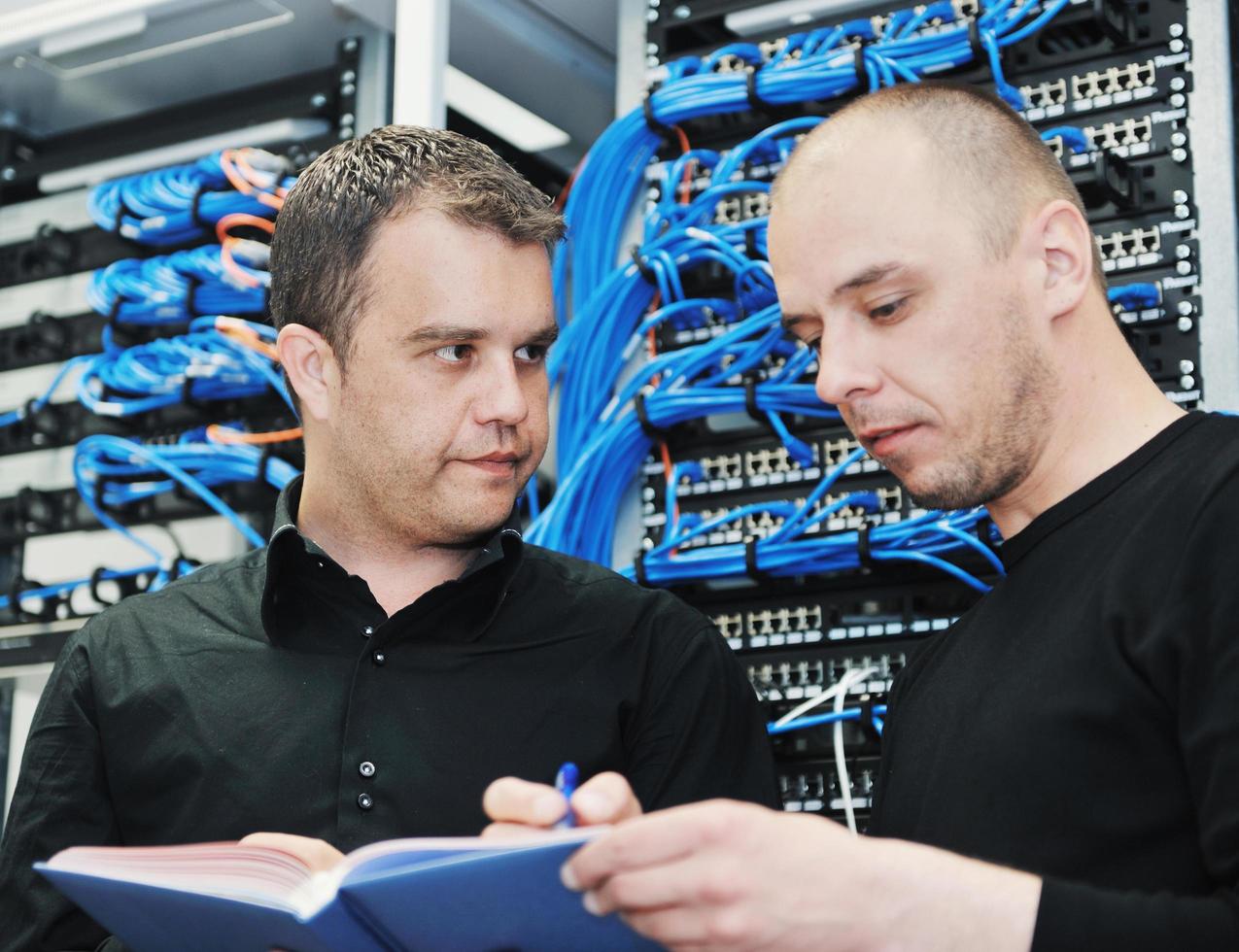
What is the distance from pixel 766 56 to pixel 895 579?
657mm

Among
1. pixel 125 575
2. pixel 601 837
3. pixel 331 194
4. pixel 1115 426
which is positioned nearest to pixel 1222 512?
pixel 1115 426

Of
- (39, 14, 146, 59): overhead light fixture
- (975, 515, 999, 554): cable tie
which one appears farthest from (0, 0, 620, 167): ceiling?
(975, 515, 999, 554): cable tie

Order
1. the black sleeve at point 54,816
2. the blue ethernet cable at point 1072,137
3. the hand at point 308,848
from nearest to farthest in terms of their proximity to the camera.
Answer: the hand at point 308,848, the black sleeve at point 54,816, the blue ethernet cable at point 1072,137

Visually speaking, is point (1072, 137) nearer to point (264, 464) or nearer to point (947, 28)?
point (947, 28)

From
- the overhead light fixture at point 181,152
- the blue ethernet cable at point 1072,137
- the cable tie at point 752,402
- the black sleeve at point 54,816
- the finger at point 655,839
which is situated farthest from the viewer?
the overhead light fixture at point 181,152

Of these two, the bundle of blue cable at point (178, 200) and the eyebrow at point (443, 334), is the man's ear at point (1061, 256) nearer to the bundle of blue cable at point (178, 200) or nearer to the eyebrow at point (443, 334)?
the eyebrow at point (443, 334)

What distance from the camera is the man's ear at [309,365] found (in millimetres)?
1645

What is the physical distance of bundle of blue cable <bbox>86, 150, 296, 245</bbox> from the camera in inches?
82.7

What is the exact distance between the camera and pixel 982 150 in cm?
134

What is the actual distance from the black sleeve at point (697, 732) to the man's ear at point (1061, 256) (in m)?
0.49

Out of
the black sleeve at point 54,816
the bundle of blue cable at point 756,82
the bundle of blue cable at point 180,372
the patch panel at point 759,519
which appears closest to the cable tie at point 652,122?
the bundle of blue cable at point 756,82

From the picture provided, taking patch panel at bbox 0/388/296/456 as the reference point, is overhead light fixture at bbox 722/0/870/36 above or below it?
above

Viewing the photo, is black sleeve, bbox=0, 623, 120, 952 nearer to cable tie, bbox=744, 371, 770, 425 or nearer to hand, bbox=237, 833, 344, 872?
hand, bbox=237, 833, 344, 872

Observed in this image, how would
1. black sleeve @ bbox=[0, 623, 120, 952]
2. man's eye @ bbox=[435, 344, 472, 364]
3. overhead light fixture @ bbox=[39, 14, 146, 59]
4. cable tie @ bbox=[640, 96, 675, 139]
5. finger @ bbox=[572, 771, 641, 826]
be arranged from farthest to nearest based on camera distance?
overhead light fixture @ bbox=[39, 14, 146, 59]
cable tie @ bbox=[640, 96, 675, 139]
man's eye @ bbox=[435, 344, 472, 364]
black sleeve @ bbox=[0, 623, 120, 952]
finger @ bbox=[572, 771, 641, 826]
